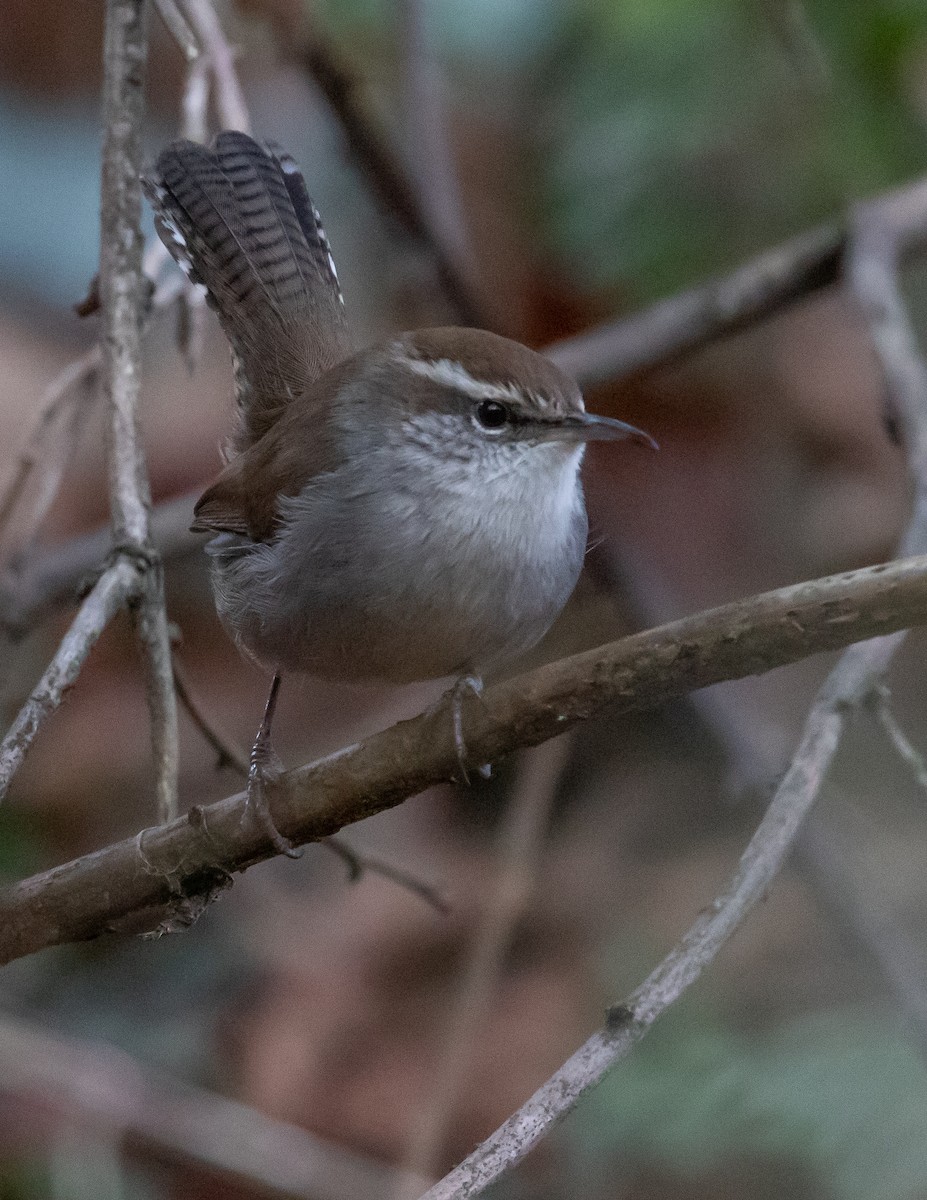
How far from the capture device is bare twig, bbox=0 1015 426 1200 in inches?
164

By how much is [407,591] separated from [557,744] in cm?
262

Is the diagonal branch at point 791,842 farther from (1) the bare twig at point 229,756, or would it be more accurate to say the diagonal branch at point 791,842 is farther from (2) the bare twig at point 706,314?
(1) the bare twig at point 229,756

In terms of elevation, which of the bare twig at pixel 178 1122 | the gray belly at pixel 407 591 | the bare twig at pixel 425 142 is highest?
the bare twig at pixel 425 142

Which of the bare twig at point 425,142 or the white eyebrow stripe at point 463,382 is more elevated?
the bare twig at point 425,142

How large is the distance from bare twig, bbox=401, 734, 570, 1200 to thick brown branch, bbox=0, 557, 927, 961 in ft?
6.46

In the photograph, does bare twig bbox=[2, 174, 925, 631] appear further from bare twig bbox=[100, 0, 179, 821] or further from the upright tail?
bare twig bbox=[100, 0, 179, 821]

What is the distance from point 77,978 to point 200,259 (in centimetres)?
288

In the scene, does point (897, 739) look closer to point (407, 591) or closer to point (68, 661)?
point (407, 591)

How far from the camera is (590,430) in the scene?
2.94 metres

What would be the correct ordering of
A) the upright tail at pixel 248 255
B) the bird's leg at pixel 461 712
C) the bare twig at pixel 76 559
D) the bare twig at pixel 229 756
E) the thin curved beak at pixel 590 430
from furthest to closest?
the bare twig at pixel 76 559 → the upright tail at pixel 248 255 → the bare twig at pixel 229 756 → the thin curved beak at pixel 590 430 → the bird's leg at pixel 461 712

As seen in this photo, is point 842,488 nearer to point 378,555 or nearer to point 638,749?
point 638,749

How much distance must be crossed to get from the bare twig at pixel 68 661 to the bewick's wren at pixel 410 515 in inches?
14.4

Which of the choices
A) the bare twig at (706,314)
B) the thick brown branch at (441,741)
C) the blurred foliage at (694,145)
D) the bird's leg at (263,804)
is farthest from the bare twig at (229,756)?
the blurred foliage at (694,145)

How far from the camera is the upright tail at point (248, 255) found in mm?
3605
